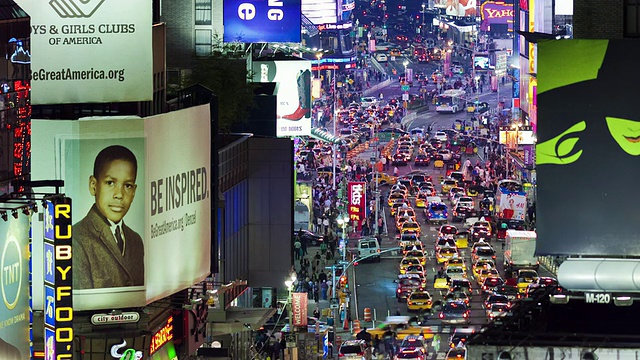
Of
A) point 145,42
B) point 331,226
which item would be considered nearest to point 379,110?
point 331,226

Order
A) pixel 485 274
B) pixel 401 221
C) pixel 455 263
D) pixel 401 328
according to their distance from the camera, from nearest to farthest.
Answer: pixel 401 328 → pixel 485 274 → pixel 455 263 → pixel 401 221

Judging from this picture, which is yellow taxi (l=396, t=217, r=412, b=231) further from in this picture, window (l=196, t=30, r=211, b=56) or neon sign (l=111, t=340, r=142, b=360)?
neon sign (l=111, t=340, r=142, b=360)

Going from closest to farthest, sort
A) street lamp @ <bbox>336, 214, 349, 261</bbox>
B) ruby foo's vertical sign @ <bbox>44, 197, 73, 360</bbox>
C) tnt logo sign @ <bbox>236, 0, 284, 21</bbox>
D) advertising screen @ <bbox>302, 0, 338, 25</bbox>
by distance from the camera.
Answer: ruby foo's vertical sign @ <bbox>44, 197, 73, 360</bbox> < tnt logo sign @ <bbox>236, 0, 284, 21</bbox> < street lamp @ <bbox>336, 214, 349, 261</bbox> < advertising screen @ <bbox>302, 0, 338, 25</bbox>

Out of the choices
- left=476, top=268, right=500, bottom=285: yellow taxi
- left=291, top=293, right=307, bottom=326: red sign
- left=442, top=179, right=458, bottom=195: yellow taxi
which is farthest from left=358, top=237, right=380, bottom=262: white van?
left=442, top=179, right=458, bottom=195: yellow taxi

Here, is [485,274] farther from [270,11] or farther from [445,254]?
[270,11]

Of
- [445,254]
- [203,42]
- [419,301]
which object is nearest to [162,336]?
[419,301]

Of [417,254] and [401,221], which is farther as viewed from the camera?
[401,221]
